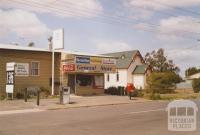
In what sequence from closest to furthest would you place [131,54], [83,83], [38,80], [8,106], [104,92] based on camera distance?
1. [8,106]
2. [38,80]
3. [83,83]
4. [104,92]
5. [131,54]

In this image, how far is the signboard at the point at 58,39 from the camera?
3609 centimetres

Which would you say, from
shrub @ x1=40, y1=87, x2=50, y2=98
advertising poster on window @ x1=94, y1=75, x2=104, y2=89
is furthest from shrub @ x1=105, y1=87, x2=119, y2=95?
shrub @ x1=40, y1=87, x2=50, y2=98

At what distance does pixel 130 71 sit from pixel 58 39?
26500mm

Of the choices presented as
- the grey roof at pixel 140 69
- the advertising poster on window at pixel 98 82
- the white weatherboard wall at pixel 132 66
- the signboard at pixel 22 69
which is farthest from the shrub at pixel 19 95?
the white weatherboard wall at pixel 132 66

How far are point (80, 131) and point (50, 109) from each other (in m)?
10.9

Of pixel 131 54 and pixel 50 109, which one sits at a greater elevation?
pixel 131 54

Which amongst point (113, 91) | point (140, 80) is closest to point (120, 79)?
point (140, 80)

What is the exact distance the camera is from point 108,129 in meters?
15.3

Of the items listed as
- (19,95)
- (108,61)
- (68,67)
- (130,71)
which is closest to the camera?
(19,95)

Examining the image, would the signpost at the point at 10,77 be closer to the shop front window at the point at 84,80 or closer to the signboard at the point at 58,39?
the signboard at the point at 58,39

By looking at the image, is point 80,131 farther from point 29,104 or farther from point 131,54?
point 131,54

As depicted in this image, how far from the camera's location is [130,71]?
61344mm

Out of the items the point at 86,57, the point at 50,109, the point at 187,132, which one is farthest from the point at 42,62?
the point at 187,132

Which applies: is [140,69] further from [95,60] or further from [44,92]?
[44,92]
